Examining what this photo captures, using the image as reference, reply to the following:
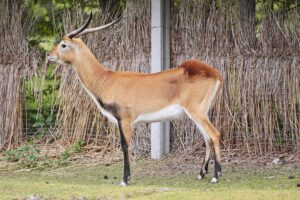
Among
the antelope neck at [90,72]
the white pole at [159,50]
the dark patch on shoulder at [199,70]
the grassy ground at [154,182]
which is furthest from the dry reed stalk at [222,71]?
the antelope neck at [90,72]

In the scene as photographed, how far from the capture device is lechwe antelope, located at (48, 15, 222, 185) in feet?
24.3

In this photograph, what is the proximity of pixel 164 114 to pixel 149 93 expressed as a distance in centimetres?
30

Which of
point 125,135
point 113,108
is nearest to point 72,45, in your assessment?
point 113,108

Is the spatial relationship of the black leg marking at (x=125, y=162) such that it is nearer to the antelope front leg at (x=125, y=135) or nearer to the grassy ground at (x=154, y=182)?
the antelope front leg at (x=125, y=135)

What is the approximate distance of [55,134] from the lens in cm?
1009

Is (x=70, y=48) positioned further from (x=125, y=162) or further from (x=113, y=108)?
(x=125, y=162)

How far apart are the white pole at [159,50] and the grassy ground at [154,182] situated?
10.3 inches

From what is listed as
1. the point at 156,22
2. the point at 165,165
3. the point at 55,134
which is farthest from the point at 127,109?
the point at 55,134

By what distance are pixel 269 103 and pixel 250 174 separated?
1319 millimetres

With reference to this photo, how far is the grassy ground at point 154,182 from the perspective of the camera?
596 centimetres

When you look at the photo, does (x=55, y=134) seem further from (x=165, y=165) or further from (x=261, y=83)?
(x=261, y=83)

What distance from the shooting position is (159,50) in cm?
925

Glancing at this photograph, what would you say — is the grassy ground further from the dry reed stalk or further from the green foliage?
the dry reed stalk

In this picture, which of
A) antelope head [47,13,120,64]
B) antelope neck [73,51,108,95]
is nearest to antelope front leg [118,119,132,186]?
antelope neck [73,51,108,95]
